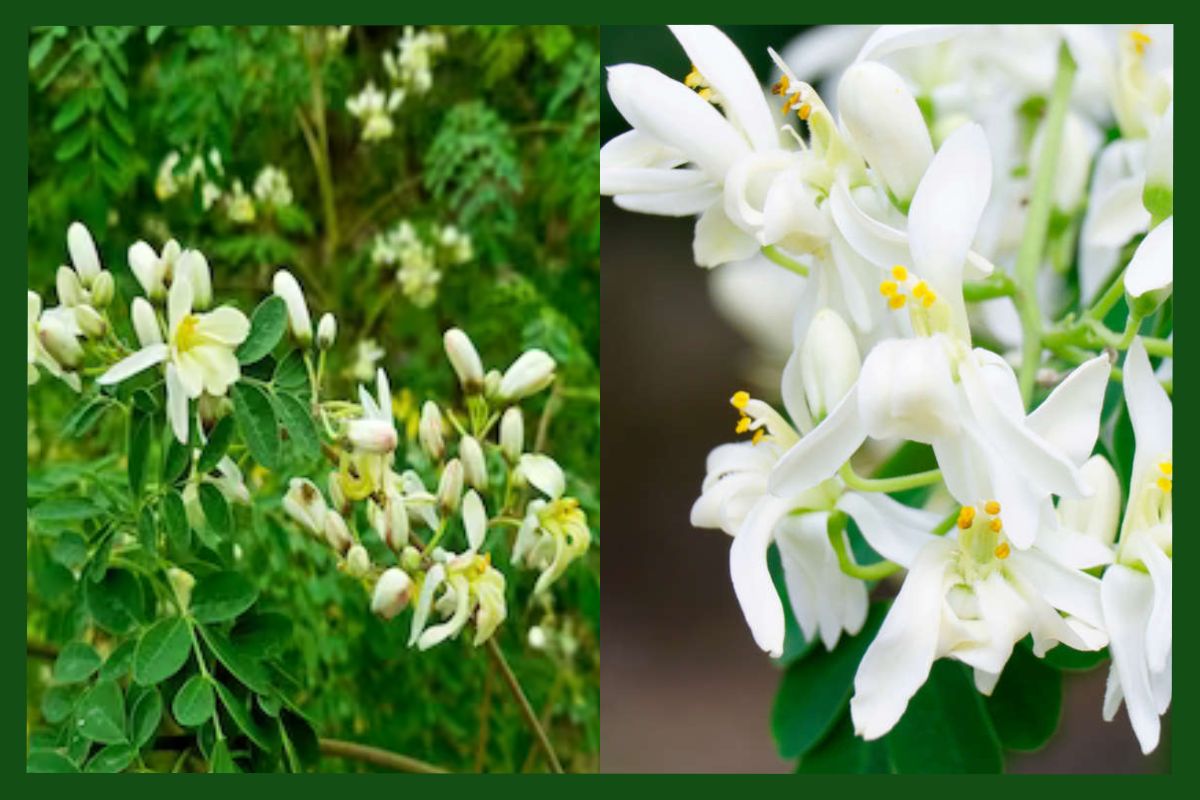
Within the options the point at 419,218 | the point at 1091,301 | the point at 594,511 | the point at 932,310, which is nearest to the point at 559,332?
the point at 594,511

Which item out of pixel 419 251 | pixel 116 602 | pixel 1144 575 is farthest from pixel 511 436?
pixel 419 251

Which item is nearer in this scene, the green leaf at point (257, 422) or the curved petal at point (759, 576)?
the curved petal at point (759, 576)

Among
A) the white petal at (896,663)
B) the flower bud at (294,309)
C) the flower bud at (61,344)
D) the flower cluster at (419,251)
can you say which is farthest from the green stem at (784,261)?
the flower cluster at (419,251)

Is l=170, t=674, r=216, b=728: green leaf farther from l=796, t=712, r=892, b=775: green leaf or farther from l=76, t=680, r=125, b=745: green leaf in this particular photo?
l=796, t=712, r=892, b=775: green leaf

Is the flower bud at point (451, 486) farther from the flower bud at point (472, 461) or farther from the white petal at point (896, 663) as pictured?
the white petal at point (896, 663)

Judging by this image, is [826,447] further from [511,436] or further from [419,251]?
[419,251]

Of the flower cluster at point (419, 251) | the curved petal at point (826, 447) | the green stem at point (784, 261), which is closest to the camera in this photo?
the curved petal at point (826, 447)

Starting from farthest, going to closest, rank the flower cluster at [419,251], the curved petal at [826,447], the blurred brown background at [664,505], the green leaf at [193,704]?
1. the flower cluster at [419,251]
2. the blurred brown background at [664,505]
3. the green leaf at [193,704]
4. the curved petal at [826,447]
